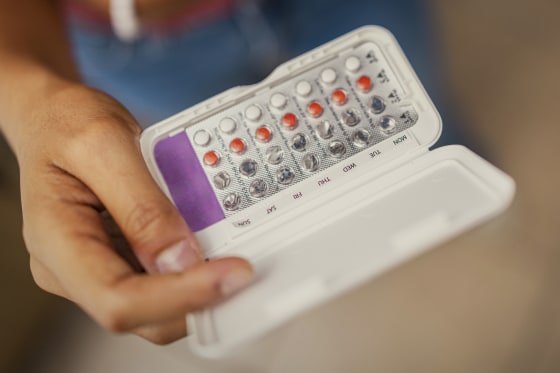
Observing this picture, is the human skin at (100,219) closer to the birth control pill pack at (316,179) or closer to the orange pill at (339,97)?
the birth control pill pack at (316,179)

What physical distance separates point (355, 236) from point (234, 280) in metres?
0.07

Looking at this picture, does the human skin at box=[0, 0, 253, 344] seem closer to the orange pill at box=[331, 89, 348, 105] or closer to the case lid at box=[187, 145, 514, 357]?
the case lid at box=[187, 145, 514, 357]

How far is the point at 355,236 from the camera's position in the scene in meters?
0.33

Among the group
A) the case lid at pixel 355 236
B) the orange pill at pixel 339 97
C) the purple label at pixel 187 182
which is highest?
the orange pill at pixel 339 97

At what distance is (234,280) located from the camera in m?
0.31

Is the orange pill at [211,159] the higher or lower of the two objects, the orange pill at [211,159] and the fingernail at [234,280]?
the higher

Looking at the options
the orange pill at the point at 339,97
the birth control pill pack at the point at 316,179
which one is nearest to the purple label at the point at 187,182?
the birth control pill pack at the point at 316,179

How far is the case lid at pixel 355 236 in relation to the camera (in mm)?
304

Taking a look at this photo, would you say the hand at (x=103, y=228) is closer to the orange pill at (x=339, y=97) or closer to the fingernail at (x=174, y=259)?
the fingernail at (x=174, y=259)

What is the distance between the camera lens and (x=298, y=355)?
564 mm

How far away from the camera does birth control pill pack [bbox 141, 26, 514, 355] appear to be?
12.3 inches

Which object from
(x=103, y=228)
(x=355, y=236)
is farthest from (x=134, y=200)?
(x=355, y=236)

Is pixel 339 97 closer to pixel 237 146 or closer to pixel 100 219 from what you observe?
pixel 237 146

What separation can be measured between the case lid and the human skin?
2 cm
